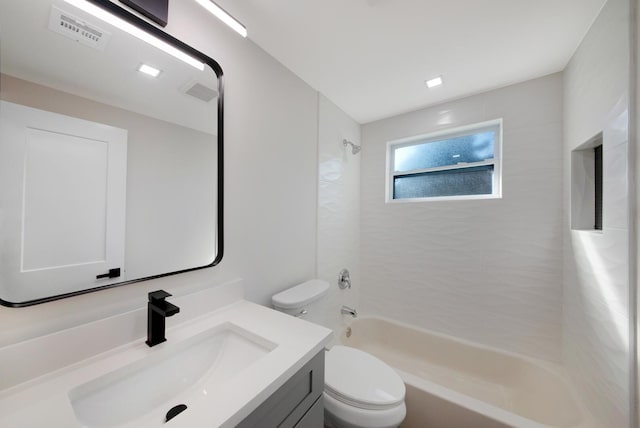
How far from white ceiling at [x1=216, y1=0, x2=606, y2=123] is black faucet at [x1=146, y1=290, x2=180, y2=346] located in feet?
4.26

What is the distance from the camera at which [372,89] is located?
1.83 meters

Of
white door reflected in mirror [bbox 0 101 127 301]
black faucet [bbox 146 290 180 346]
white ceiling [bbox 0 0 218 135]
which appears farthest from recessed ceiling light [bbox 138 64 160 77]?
black faucet [bbox 146 290 180 346]

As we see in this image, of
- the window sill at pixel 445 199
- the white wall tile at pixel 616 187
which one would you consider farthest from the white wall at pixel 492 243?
the white wall tile at pixel 616 187

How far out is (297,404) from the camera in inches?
30.0

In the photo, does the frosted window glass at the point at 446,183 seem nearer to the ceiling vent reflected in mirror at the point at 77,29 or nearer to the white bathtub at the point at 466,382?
the white bathtub at the point at 466,382

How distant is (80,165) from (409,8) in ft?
4.91

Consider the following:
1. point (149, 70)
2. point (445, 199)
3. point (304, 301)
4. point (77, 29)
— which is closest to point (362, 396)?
point (304, 301)

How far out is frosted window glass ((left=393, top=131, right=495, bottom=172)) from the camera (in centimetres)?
198

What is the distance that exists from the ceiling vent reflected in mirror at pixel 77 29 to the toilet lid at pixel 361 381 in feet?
5.60

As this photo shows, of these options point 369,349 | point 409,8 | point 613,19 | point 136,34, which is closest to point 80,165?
point 136,34

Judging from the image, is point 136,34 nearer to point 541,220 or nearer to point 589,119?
point 589,119

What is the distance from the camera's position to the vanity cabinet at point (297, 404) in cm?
64

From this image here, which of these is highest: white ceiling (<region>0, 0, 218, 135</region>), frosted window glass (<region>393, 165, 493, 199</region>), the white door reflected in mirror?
white ceiling (<region>0, 0, 218, 135</region>)

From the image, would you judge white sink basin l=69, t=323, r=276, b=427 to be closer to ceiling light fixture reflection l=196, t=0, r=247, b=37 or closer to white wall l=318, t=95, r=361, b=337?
white wall l=318, t=95, r=361, b=337
